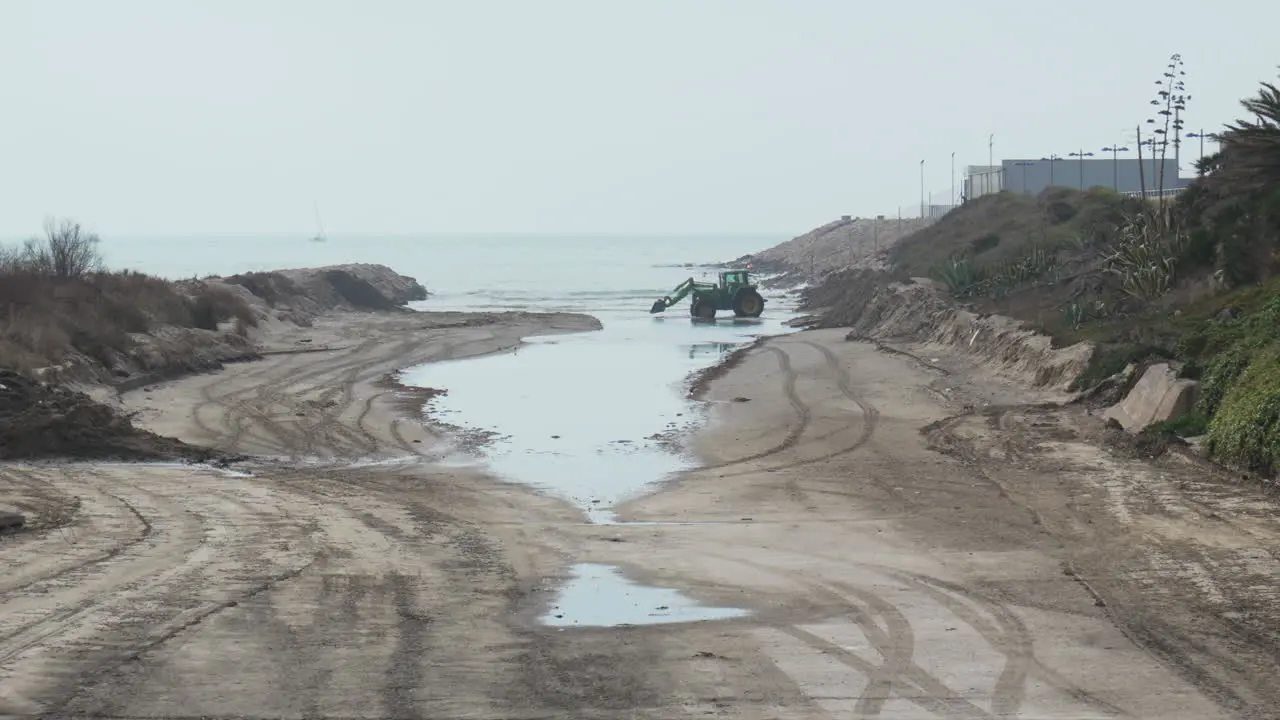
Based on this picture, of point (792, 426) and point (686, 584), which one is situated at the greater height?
point (686, 584)

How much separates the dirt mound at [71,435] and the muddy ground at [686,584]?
101cm

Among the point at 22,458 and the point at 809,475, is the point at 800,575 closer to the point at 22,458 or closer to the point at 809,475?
the point at 809,475

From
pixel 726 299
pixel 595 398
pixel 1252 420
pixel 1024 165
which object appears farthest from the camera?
pixel 1024 165

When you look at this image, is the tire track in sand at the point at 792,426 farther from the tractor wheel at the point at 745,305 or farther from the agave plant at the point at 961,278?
the tractor wheel at the point at 745,305

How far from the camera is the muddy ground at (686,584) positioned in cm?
916

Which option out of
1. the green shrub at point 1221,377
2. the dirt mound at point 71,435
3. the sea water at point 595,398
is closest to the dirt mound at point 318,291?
the sea water at point 595,398

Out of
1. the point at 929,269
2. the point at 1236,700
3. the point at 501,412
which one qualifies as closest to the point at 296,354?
the point at 501,412

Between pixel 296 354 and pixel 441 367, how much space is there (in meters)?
4.81

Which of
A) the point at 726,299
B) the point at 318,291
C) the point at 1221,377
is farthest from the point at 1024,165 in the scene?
the point at 1221,377

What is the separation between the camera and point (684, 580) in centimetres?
1320

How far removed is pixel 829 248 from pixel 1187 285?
94.7 metres

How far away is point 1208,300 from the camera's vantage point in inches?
1058

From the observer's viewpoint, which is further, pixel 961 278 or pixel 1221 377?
pixel 961 278

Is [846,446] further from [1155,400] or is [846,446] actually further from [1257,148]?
[1257,148]
